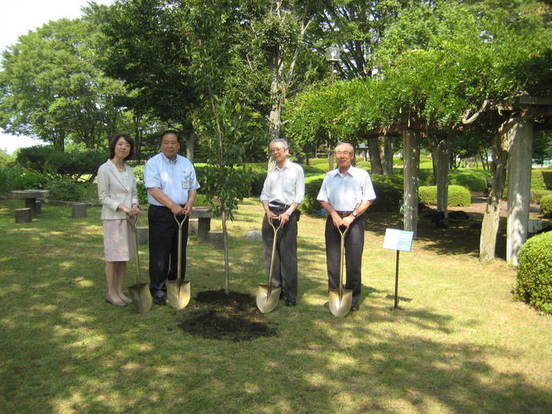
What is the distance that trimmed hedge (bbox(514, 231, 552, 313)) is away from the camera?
17.7 ft

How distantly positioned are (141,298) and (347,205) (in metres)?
2.56

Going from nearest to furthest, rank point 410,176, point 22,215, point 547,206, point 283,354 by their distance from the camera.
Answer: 1. point 283,354
2. point 410,176
3. point 22,215
4. point 547,206

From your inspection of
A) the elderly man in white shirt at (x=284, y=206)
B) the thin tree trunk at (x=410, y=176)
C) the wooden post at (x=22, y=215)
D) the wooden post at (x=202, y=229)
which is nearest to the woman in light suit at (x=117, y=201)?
the elderly man in white shirt at (x=284, y=206)

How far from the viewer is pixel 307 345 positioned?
4.44 meters

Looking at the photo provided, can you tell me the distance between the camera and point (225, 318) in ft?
16.8

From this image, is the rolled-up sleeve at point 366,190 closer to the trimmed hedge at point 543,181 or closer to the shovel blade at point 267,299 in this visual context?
the shovel blade at point 267,299

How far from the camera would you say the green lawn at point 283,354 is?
11.1 feet

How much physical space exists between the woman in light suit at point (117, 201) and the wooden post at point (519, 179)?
6381 millimetres

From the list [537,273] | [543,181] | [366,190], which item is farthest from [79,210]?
[543,181]

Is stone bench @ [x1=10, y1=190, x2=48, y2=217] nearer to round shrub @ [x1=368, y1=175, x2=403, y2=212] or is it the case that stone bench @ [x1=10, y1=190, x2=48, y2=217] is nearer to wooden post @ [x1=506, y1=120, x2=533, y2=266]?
wooden post @ [x1=506, y1=120, x2=533, y2=266]

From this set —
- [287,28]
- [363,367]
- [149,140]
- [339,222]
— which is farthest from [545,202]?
[149,140]

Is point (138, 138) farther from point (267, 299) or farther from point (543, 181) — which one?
point (267, 299)

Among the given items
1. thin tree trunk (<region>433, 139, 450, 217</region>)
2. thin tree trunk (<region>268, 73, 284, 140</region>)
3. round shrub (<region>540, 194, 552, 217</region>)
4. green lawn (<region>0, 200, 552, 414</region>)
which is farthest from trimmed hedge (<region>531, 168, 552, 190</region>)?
green lawn (<region>0, 200, 552, 414</region>)

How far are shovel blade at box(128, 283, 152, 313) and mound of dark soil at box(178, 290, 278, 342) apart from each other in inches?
17.9
